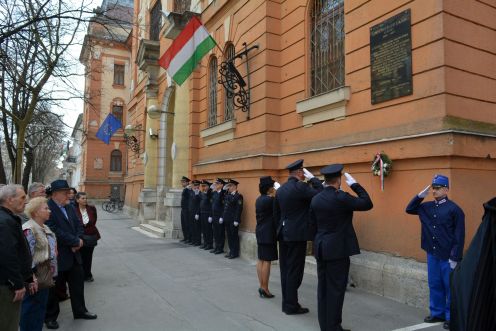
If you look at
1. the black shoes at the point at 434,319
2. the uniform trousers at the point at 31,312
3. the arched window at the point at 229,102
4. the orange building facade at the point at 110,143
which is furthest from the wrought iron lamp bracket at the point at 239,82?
the orange building facade at the point at 110,143

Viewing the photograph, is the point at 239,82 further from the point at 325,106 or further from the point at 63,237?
the point at 63,237

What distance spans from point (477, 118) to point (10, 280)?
20.7 ft

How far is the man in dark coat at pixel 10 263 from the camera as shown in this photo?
11.6ft

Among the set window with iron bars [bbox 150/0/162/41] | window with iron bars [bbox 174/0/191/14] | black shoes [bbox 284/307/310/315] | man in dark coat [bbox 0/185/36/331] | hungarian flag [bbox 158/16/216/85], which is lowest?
black shoes [bbox 284/307/310/315]

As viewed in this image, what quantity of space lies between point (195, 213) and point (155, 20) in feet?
40.1

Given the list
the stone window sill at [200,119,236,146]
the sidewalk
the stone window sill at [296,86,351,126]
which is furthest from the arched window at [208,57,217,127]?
the sidewalk

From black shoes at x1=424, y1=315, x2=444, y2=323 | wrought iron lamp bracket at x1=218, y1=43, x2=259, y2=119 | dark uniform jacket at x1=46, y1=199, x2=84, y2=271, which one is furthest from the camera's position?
wrought iron lamp bracket at x1=218, y1=43, x2=259, y2=119

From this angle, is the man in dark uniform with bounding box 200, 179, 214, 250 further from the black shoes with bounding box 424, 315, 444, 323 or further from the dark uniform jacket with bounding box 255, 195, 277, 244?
the black shoes with bounding box 424, 315, 444, 323

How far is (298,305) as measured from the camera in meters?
5.72

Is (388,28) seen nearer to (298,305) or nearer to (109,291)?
(298,305)

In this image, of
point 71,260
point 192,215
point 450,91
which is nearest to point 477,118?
point 450,91

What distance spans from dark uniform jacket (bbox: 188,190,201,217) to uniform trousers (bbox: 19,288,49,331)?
7542mm

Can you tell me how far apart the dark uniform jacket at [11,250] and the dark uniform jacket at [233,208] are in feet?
20.7

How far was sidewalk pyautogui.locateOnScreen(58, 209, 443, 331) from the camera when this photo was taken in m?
5.27
